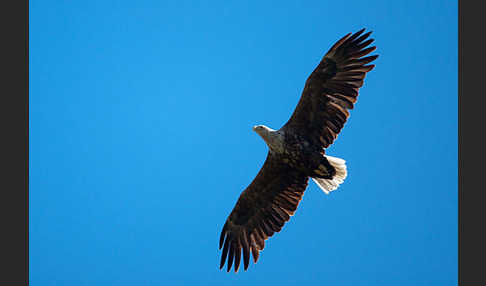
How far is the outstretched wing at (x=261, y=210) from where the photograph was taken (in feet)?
28.9

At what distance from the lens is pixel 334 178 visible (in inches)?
334

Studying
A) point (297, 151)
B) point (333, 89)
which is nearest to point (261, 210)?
point (297, 151)

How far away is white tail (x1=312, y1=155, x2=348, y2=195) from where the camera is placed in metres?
8.36

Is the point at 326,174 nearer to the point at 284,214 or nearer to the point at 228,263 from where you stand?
the point at 284,214

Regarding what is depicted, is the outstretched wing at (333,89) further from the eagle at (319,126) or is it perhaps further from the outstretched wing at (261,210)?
the outstretched wing at (261,210)

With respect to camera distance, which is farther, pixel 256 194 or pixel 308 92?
pixel 256 194

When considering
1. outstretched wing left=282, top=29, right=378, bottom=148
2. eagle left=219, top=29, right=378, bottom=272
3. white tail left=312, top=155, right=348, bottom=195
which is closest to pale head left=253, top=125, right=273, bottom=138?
eagle left=219, top=29, right=378, bottom=272

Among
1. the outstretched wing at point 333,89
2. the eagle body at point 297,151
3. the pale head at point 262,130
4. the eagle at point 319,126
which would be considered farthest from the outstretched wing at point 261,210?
the outstretched wing at point 333,89

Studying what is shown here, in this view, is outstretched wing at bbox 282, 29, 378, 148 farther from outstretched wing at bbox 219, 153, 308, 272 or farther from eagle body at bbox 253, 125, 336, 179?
outstretched wing at bbox 219, 153, 308, 272

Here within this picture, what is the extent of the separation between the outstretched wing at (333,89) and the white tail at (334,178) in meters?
0.32

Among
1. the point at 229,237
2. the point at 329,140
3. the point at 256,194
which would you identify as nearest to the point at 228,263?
the point at 229,237

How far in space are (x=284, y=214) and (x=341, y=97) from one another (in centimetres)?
233

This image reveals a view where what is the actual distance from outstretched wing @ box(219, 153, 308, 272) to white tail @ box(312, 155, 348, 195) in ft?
1.05

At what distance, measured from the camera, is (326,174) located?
838 cm
